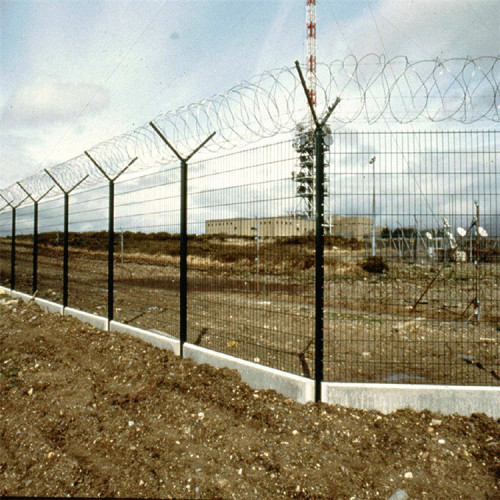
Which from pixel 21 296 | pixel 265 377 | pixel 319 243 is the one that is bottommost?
pixel 265 377

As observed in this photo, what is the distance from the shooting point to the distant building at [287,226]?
3877 millimetres

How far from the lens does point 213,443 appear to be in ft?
11.1

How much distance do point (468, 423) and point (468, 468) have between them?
637 millimetres

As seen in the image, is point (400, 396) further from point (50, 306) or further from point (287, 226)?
point (50, 306)

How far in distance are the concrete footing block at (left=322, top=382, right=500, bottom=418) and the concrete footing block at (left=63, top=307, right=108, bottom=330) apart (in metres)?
4.44

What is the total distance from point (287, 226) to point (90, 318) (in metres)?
4.54

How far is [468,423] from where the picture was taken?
11.8ft

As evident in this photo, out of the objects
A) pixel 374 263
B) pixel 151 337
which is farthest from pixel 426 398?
pixel 151 337

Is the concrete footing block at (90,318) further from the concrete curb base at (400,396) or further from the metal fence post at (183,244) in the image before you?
the concrete curb base at (400,396)

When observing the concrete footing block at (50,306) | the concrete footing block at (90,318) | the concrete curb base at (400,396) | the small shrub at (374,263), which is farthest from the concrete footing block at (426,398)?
the concrete footing block at (50,306)

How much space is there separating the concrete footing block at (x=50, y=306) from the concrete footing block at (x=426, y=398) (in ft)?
20.7

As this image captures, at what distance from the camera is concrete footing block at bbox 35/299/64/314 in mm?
8109

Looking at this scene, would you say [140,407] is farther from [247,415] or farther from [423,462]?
[423,462]

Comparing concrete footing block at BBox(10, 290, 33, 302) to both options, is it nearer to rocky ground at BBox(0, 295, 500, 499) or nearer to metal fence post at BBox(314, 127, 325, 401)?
rocky ground at BBox(0, 295, 500, 499)
